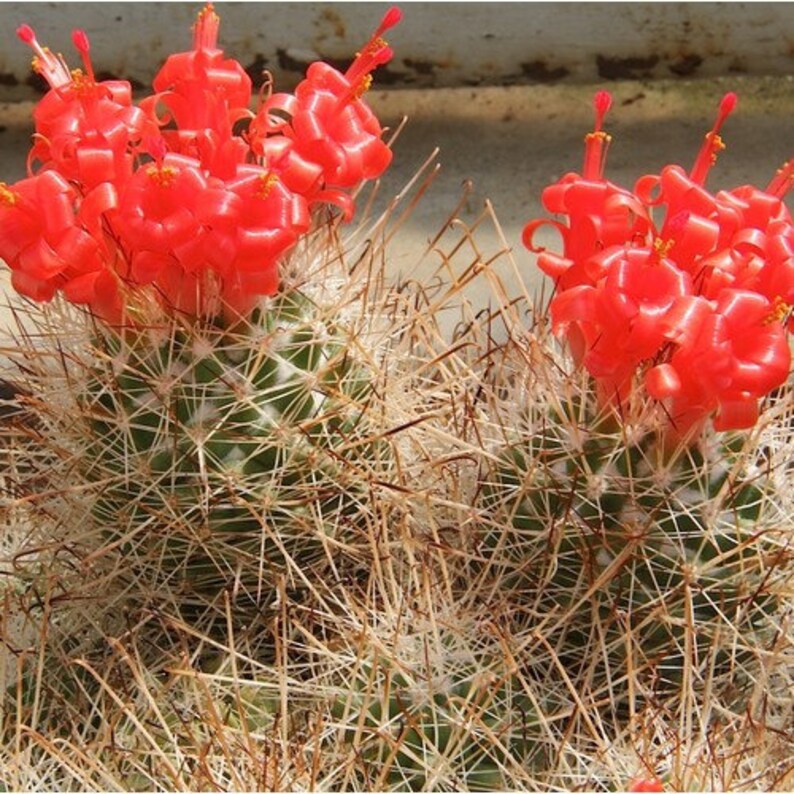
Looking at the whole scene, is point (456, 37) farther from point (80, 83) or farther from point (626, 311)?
point (626, 311)

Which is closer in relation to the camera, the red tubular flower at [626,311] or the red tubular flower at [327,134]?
the red tubular flower at [626,311]

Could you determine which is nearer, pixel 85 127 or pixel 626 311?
pixel 626 311

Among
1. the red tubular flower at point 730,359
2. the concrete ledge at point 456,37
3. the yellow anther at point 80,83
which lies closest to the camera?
the red tubular flower at point 730,359

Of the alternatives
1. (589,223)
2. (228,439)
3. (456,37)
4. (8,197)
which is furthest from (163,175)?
(456,37)

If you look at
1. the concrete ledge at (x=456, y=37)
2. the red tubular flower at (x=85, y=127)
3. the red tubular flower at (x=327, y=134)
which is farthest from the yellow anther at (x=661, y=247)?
the concrete ledge at (x=456, y=37)

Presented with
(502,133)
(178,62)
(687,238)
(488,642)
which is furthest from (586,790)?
(502,133)

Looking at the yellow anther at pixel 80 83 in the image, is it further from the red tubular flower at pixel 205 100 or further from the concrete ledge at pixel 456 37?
the concrete ledge at pixel 456 37

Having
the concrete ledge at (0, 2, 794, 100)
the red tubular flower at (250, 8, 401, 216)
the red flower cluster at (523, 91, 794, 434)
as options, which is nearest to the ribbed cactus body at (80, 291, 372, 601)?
the red tubular flower at (250, 8, 401, 216)
